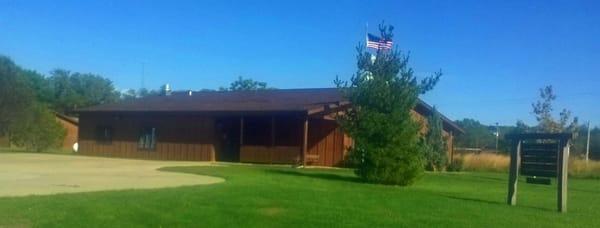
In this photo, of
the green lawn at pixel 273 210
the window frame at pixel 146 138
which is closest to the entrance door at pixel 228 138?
the window frame at pixel 146 138

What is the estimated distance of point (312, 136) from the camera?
3659 centimetres

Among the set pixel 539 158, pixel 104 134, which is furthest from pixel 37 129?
pixel 539 158

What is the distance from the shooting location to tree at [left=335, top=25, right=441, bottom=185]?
21.5m

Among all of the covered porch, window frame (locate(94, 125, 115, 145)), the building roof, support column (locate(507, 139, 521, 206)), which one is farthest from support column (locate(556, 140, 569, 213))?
window frame (locate(94, 125, 115, 145))

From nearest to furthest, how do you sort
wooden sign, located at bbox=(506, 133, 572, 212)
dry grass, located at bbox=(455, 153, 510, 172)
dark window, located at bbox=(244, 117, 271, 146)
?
wooden sign, located at bbox=(506, 133, 572, 212), dry grass, located at bbox=(455, 153, 510, 172), dark window, located at bbox=(244, 117, 271, 146)

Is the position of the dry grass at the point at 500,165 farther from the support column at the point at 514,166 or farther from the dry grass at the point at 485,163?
the support column at the point at 514,166

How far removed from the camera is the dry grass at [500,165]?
34.3 metres

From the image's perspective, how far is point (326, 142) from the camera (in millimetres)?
36250

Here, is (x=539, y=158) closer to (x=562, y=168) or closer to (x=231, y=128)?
(x=562, y=168)

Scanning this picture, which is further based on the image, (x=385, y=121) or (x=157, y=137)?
(x=157, y=137)

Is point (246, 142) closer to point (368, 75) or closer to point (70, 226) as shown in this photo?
point (368, 75)

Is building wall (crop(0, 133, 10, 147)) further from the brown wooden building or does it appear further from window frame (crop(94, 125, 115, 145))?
window frame (crop(94, 125, 115, 145))

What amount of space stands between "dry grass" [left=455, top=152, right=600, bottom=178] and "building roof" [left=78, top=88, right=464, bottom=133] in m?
2.77

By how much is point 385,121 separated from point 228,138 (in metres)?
17.4
